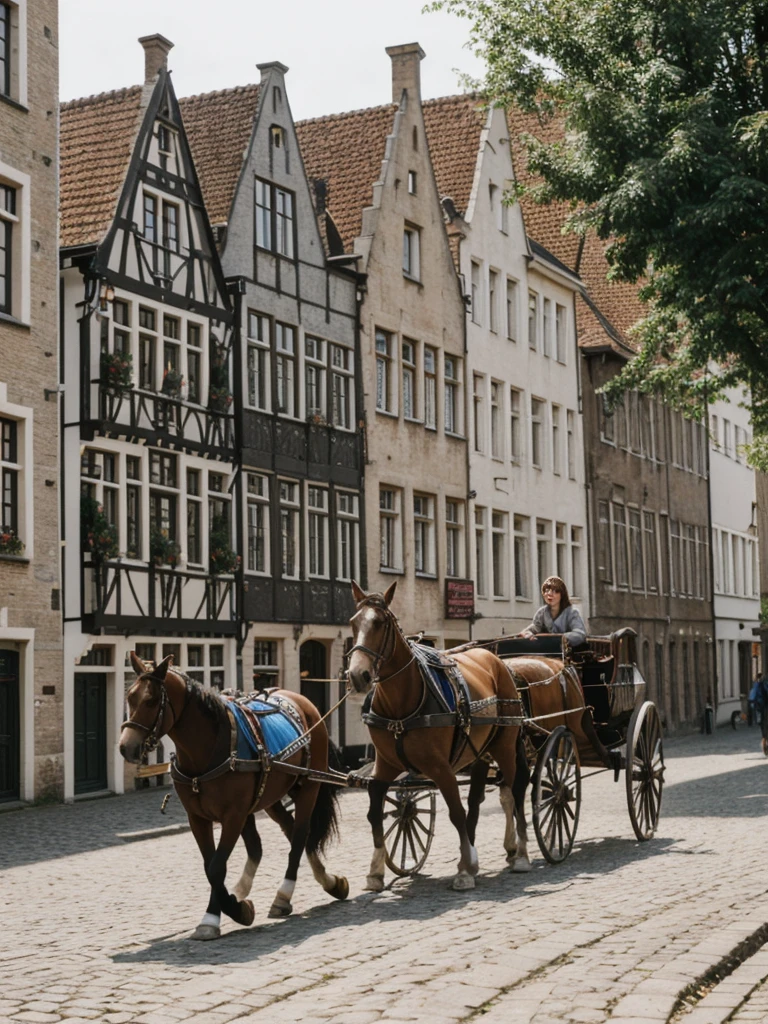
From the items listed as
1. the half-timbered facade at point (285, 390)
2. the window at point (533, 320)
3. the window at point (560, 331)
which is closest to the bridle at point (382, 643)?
the half-timbered facade at point (285, 390)

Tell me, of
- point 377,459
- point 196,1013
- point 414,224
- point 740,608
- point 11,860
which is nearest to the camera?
point 196,1013

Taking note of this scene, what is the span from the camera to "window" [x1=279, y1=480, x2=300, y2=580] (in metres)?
→ 30.2

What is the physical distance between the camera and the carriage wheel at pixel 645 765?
1491 centimetres

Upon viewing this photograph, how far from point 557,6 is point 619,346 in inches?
829

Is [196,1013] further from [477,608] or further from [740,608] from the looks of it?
[740,608]

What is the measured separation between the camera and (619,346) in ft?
156

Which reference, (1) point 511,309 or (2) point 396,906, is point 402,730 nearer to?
(2) point 396,906

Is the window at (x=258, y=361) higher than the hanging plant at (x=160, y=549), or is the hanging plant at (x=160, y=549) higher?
the window at (x=258, y=361)

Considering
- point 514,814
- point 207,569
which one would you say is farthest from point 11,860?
point 207,569

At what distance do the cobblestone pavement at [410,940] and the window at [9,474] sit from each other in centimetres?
738

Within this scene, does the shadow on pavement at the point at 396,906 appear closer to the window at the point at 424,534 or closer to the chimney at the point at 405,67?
the window at the point at 424,534

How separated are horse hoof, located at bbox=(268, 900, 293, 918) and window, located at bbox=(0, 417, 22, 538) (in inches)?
519

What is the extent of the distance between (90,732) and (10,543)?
3.75 metres

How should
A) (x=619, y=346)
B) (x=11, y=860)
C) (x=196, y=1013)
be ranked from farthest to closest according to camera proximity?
(x=619, y=346) < (x=11, y=860) < (x=196, y=1013)
